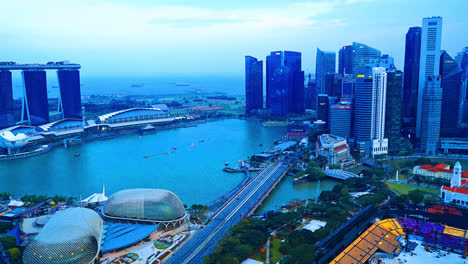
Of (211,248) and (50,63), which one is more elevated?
(50,63)

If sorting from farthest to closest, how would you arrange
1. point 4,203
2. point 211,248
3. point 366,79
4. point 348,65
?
1. point 348,65
2. point 366,79
3. point 4,203
4. point 211,248

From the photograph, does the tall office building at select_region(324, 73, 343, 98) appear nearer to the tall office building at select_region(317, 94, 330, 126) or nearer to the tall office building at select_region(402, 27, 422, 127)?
the tall office building at select_region(317, 94, 330, 126)

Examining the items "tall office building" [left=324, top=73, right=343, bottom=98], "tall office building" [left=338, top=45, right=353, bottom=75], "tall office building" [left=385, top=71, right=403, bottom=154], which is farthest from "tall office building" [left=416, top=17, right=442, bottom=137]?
"tall office building" [left=338, top=45, right=353, bottom=75]

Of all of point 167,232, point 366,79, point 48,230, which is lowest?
point 167,232

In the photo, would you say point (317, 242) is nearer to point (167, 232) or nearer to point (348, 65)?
point (167, 232)

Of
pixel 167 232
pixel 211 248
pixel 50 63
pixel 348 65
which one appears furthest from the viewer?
pixel 348 65

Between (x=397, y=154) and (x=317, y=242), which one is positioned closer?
(x=317, y=242)

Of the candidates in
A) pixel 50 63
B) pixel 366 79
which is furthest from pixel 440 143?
pixel 50 63
